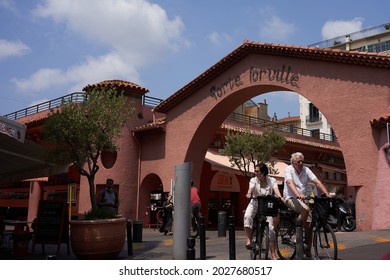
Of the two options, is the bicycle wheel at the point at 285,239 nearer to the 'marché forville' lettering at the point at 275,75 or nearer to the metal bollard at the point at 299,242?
the metal bollard at the point at 299,242

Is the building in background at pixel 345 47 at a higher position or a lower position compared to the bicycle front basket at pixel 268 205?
higher

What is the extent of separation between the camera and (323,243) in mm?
6387

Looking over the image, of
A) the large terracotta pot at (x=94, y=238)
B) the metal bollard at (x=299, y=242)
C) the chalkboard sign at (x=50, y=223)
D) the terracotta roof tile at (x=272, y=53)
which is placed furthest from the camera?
the terracotta roof tile at (x=272, y=53)

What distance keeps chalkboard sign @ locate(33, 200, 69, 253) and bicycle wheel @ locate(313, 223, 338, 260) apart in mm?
5282

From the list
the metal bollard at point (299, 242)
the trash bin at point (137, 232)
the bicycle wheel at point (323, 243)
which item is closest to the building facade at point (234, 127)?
the trash bin at point (137, 232)

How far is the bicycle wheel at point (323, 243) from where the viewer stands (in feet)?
20.5

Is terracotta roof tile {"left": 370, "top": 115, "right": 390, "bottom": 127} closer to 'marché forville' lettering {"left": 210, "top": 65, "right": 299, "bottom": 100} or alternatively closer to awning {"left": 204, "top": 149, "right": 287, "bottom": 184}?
'marché forville' lettering {"left": 210, "top": 65, "right": 299, "bottom": 100}

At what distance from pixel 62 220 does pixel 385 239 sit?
7.49m

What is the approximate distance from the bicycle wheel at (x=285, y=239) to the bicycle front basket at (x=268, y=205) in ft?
1.62

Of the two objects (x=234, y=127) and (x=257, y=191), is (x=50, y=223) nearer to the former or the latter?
(x=257, y=191)

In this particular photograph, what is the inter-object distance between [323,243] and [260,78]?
1115 cm

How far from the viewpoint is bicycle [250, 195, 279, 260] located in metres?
6.58

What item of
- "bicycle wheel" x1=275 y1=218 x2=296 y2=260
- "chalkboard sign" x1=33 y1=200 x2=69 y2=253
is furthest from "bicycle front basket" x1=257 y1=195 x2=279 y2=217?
"chalkboard sign" x1=33 y1=200 x2=69 y2=253

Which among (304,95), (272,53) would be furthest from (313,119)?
(304,95)
